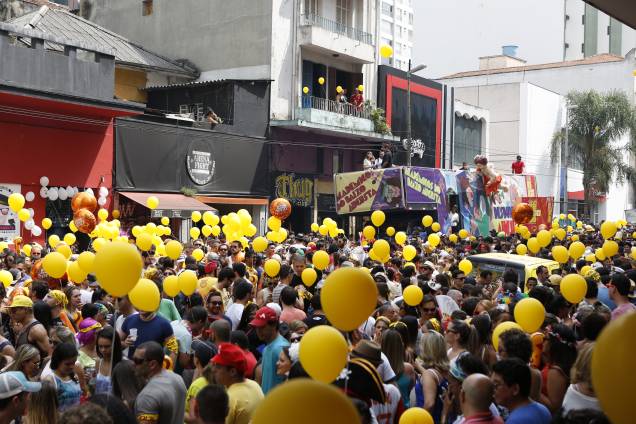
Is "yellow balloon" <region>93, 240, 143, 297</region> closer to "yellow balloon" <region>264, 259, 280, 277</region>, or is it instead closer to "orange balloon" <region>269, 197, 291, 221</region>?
"yellow balloon" <region>264, 259, 280, 277</region>

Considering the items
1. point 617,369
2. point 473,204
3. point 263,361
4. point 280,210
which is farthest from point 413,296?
point 473,204

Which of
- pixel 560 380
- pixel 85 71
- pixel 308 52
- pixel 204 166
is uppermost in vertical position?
pixel 308 52

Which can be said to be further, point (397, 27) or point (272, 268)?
point (397, 27)

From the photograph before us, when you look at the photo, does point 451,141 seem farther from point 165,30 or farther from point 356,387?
point 356,387

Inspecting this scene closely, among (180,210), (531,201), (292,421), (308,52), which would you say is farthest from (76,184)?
(292,421)

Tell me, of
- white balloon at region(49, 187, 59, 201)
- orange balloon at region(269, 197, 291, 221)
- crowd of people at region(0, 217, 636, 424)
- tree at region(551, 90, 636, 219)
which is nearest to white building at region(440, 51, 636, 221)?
tree at region(551, 90, 636, 219)

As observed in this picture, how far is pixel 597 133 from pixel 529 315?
141ft

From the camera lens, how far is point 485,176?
25000 mm

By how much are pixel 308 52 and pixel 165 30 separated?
6.37 meters

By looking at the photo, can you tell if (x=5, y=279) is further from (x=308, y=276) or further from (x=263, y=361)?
(x=263, y=361)

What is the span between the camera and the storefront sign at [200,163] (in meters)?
24.8

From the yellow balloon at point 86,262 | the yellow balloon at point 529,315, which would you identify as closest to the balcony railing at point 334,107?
the yellow balloon at point 86,262

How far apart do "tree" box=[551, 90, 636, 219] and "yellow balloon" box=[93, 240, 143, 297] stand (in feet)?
144

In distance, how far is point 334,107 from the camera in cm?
2989
